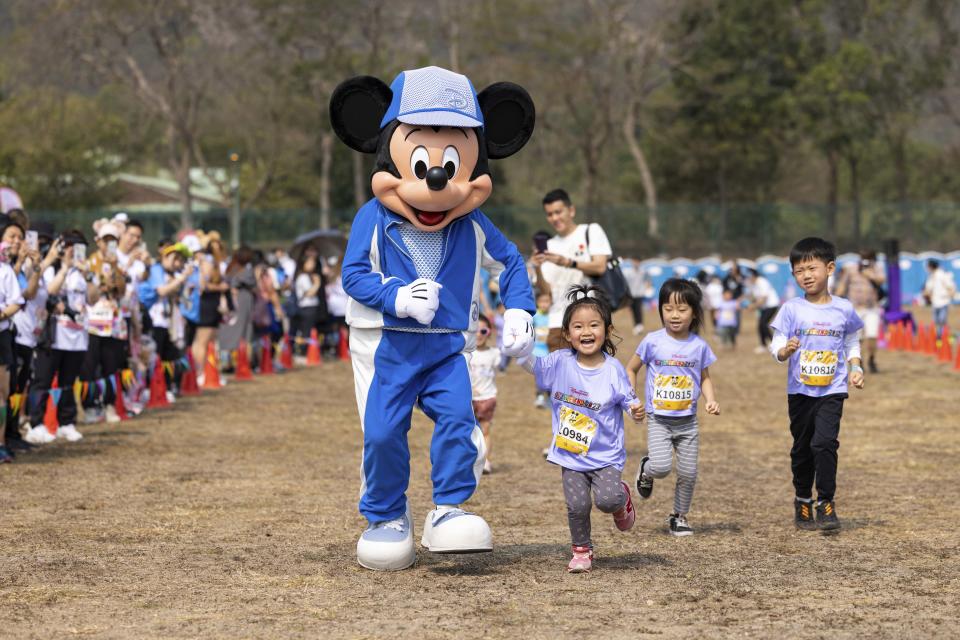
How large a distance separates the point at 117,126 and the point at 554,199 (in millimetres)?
53327

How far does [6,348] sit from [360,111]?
175 inches

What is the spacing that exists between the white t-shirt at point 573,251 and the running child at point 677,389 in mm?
2648

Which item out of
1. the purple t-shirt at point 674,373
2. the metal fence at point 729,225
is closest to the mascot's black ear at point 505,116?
the purple t-shirt at point 674,373

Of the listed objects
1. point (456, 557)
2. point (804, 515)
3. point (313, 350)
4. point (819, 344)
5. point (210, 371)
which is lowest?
point (456, 557)

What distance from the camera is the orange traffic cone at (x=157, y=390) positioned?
48.9 ft

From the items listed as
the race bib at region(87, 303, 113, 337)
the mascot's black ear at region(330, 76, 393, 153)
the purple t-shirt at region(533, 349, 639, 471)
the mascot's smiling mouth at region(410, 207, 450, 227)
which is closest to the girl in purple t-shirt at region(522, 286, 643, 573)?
the purple t-shirt at region(533, 349, 639, 471)

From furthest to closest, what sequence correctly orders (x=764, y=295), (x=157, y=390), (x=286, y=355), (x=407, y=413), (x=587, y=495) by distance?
(x=764, y=295)
(x=286, y=355)
(x=157, y=390)
(x=407, y=413)
(x=587, y=495)

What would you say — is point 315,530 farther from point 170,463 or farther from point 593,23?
point 593,23

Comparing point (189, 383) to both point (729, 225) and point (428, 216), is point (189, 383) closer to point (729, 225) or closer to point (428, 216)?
point (428, 216)

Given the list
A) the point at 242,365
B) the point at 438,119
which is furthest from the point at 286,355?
the point at 438,119

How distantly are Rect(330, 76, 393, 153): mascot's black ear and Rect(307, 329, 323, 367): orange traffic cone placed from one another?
48.6 feet

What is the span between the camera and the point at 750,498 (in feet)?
30.8

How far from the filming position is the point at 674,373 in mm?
7852

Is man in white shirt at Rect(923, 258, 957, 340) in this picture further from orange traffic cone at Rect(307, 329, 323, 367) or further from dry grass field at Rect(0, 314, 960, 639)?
dry grass field at Rect(0, 314, 960, 639)
